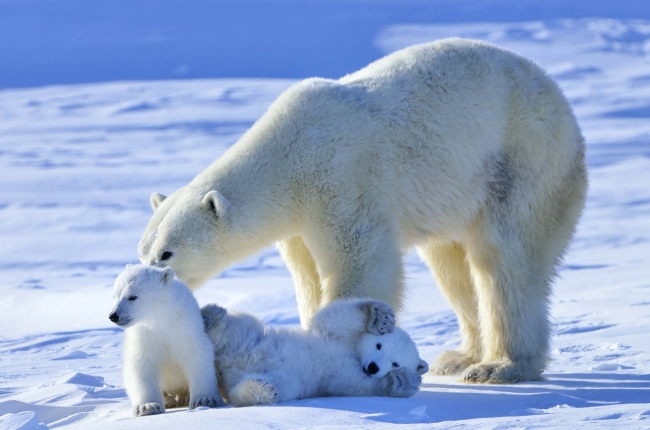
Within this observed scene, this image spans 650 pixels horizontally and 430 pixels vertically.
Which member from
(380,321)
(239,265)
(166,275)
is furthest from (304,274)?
(239,265)

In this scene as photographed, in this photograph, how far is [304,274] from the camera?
5.44 m

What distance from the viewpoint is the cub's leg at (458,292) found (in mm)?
5828

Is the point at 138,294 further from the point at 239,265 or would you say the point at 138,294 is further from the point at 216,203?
the point at 239,265

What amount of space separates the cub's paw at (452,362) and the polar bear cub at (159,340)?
2.13 metres

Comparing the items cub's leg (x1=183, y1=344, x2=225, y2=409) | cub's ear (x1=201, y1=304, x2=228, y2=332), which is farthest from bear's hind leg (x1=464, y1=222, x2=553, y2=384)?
cub's leg (x1=183, y1=344, x2=225, y2=409)

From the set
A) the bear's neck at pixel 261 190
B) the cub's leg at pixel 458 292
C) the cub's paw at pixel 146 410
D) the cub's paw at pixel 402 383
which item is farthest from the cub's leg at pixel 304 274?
the cub's paw at pixel 146 410

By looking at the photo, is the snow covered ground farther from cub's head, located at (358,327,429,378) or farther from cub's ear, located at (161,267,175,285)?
cub's ear, located at (161,267,175,285)

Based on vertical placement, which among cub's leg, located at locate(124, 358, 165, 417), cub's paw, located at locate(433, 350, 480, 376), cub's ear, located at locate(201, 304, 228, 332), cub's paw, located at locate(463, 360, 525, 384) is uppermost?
cub's ear, located at locate(201, 304, 228, 332)

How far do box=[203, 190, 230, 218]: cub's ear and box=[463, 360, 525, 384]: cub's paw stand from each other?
62.7 inches

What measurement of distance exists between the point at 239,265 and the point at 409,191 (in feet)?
17.4

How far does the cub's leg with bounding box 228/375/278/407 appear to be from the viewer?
3.79m

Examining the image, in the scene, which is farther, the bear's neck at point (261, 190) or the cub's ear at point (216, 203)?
the bear's neck at point (261, 190)

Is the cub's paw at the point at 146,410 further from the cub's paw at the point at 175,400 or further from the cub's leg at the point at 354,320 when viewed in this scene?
the cub's leg at the point at 354,320

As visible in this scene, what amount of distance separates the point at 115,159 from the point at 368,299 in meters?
12.0
